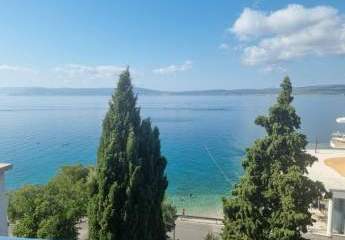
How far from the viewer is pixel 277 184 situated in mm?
11953

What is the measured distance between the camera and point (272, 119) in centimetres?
1245

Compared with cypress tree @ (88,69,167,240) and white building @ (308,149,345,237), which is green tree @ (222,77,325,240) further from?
white building @ (308,149,345,237)

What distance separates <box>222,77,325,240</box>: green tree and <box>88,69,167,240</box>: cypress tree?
3.00 meters

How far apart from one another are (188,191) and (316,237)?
25.1m

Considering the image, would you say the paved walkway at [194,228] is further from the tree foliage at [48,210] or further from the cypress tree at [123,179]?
the cypress tree at [123,179]

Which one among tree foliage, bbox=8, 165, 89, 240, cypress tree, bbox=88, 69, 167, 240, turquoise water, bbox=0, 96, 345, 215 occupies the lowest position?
turquoise water, bbox=0, 96, 345, 215

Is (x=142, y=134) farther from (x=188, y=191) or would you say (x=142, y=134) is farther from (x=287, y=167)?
(x=188, y=191)

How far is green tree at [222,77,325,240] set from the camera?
1169 cm

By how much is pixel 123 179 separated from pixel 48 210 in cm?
440

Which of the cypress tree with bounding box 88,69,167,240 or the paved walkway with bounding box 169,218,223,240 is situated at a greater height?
the cypress tree with bounding box 88,69,167,240

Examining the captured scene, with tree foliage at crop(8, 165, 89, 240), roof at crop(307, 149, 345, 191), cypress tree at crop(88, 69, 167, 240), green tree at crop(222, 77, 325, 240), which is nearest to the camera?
green tree at crop(222, 77, 325, 240)

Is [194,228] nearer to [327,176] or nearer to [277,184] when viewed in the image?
[327,176]

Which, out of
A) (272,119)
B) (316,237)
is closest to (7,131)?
(316,237)

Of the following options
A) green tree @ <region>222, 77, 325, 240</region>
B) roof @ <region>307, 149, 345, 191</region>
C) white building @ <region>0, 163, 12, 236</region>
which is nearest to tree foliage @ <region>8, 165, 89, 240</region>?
white building @ <region>0, 163, 12, 236</region>
